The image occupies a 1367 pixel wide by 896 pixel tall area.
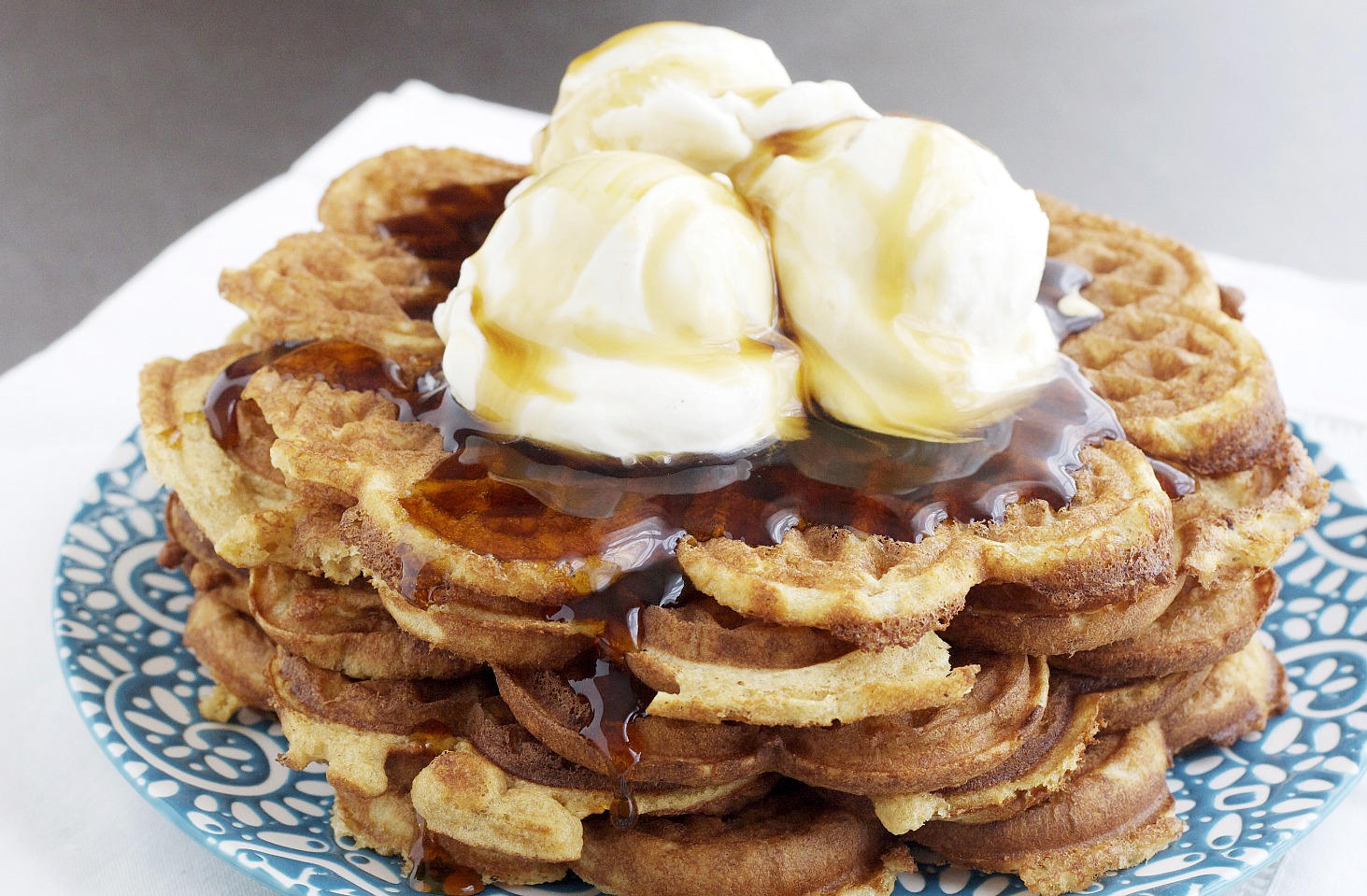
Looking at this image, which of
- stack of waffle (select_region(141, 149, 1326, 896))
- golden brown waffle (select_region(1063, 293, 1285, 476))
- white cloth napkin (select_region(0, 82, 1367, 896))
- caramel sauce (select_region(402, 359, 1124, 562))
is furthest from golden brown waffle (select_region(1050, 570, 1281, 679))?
white cloth napkin (select_region(0, 82, 1367, 896))

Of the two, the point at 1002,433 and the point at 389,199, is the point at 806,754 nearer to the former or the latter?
the point at 1002,433

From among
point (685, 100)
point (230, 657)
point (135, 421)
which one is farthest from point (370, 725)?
point (135, 421)

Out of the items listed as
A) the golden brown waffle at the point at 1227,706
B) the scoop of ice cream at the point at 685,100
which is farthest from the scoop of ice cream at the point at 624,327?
the golden brown waffle at the point at 1227,706

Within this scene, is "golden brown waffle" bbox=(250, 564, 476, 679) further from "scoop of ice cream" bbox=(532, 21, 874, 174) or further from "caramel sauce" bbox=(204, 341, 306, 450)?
"scoop of ice cream" bbox=(532, 21, 874, 174)

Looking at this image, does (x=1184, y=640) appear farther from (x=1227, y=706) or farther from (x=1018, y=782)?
(x=1018, y=782)

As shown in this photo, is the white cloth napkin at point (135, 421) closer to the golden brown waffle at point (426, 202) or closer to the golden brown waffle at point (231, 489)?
the golden brown waffle at point (231, 489)
